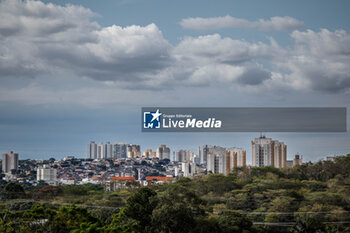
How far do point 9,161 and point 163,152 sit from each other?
1884cm

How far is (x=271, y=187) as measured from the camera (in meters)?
21.3

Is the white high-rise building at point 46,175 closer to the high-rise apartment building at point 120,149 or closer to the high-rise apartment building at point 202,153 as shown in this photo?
the high-rise apartment building at point 120,149

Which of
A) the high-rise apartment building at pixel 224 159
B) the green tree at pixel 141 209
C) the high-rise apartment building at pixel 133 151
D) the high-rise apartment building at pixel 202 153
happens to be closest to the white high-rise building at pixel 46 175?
the high-rise apartment building at pixel 224 159

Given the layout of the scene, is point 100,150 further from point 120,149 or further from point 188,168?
point 188,168

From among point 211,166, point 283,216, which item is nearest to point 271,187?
point 283,216

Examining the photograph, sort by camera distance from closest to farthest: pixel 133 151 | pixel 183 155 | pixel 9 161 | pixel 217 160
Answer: pixel 217 160 → pixel 9 161 → pixel 133 151 → pixel 183 155

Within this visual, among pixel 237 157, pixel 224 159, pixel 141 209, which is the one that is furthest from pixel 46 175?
pixel 141 209

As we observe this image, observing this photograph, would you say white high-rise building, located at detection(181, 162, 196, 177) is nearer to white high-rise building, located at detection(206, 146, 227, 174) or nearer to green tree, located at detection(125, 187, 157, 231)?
white high-rise building, located at detection(206, 146, 227, 174)

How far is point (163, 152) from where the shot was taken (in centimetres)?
5716

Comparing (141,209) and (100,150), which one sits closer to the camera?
(141,209)

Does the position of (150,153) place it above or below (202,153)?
below

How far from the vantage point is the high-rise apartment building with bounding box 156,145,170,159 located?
187 ft

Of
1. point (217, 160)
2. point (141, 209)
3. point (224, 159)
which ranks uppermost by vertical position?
point (224, 159)

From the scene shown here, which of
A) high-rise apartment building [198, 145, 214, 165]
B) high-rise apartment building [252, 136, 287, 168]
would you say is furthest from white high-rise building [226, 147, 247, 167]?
high-rise apartment building [198, 145, 214, 165]
